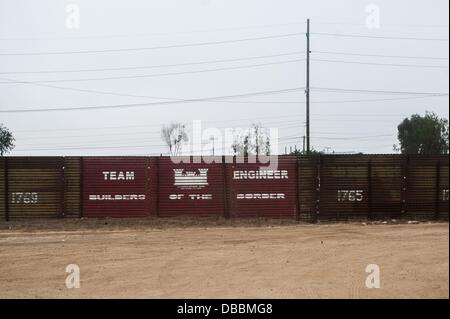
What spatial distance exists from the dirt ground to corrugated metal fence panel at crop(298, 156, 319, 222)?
2.27 meters

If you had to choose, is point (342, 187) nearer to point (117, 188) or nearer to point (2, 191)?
point (117, 188)

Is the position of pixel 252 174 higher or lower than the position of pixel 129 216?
higher

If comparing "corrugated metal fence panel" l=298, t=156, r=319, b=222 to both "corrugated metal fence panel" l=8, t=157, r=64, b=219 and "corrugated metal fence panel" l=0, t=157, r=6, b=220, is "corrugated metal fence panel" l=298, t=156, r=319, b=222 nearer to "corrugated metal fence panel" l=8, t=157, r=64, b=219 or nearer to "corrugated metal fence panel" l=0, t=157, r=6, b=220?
"corrugated metal fence panel" l=8, t=157, r=64, b=219

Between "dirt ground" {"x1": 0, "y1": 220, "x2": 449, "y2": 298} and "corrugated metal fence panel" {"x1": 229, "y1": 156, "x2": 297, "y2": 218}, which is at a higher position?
"corrugated metal fence panel" {"x1": 229, "y1": 156, "x2": 297, "y2": 218}

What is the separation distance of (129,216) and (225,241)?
22.4 ft

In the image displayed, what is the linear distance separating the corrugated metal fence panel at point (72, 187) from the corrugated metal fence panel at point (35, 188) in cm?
17

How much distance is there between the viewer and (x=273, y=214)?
19.8m

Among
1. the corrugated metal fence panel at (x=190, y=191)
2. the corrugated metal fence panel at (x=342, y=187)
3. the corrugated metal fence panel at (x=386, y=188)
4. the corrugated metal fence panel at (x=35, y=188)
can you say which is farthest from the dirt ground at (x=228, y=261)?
the corrugated metal fence panel at (x=190, y=191)

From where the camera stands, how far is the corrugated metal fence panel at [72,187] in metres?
19.5

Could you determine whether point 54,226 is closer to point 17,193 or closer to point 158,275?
point 17,193

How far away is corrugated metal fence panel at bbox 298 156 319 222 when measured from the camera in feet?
63.5

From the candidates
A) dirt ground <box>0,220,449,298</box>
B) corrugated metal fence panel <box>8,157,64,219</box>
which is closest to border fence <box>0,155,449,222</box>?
corrugated metal fence panel <box>8,157,64,219</box>

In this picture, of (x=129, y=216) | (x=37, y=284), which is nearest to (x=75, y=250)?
A: (x=37, y=284)

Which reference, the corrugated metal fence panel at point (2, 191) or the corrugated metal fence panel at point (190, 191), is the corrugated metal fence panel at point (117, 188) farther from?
the corrugated metal fence panel at point (2, 191)
